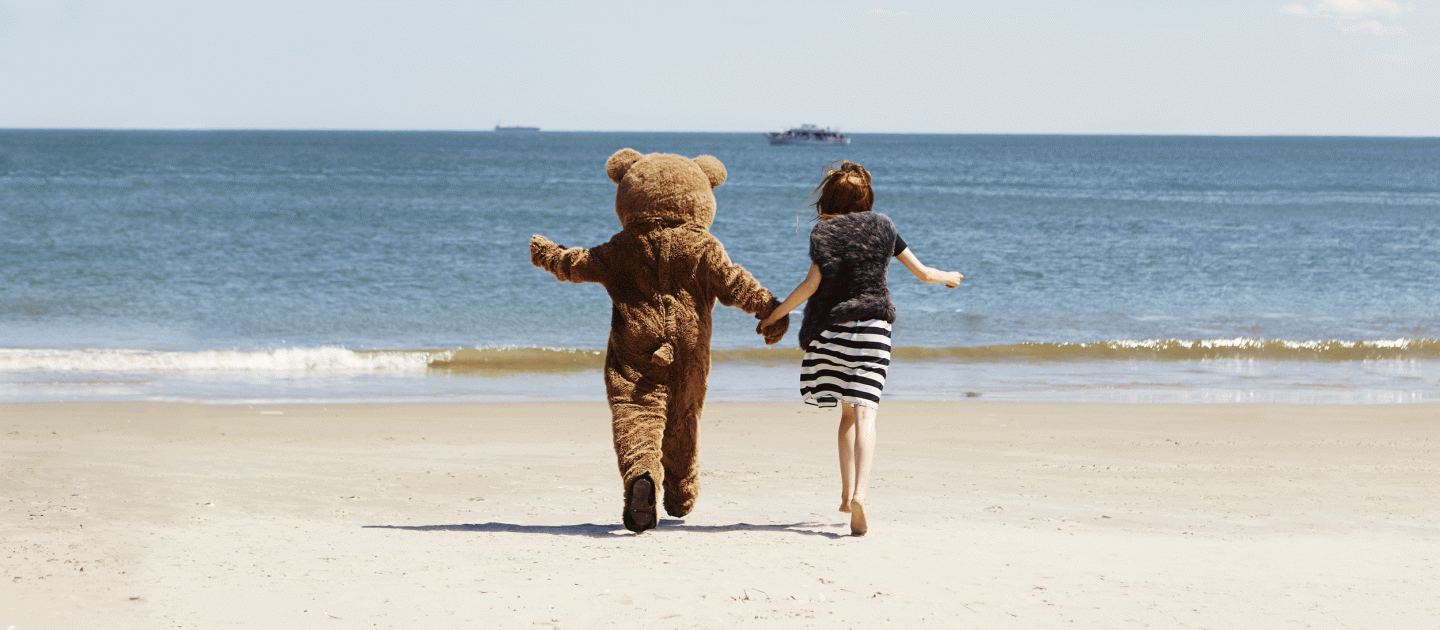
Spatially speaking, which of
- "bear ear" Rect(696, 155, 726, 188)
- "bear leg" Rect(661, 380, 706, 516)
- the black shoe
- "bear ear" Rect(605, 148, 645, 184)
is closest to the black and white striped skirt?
"bear leg" Rect(661, 380, 706, 516)

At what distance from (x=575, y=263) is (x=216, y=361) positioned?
290 inches

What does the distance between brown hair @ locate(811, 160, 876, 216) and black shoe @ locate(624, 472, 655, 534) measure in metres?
1.24

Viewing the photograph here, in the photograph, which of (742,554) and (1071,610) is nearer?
(1071,610)

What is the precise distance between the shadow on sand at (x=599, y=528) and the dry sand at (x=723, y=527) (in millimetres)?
23

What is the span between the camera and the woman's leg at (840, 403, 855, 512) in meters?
4.34

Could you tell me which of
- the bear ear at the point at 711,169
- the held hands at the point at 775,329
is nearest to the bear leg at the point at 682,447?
the held hands at the point at 775,329

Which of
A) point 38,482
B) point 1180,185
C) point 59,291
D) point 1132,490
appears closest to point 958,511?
point 1132,490

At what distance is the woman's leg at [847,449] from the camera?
4340 mm

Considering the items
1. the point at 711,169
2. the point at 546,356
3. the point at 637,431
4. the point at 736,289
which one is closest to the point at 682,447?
the point at 637,431

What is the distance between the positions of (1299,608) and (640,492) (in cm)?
229

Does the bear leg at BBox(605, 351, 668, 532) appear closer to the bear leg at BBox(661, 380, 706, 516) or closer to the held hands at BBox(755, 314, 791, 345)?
the bear leg at BBox(661, 380, 706, 516)

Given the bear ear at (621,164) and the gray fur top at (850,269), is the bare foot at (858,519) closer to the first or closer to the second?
the gray fur top at (850,269)

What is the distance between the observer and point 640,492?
172 inches

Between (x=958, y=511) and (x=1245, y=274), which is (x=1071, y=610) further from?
(x=1245, y=274)
